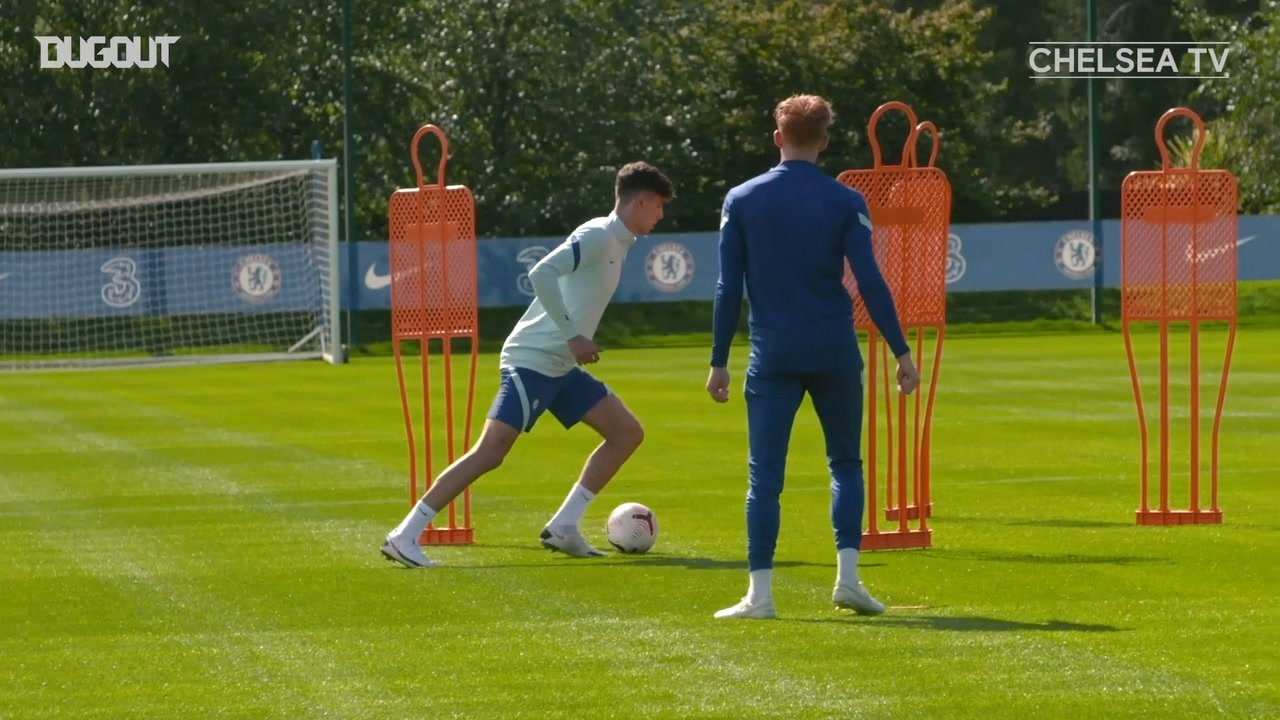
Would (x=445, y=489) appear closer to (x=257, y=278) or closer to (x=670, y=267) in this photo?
(x=257, y=278)

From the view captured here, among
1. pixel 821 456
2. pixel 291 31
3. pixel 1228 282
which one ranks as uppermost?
pixel 291 31

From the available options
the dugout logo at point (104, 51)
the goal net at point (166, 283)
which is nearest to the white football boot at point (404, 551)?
the goal net at point (166, 283)

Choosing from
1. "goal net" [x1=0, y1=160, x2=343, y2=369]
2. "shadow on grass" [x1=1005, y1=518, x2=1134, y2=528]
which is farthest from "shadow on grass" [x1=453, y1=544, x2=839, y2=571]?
"goal net" [x1=0, y1=160, x2=343, y2=369]

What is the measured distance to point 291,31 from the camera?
39.1 m

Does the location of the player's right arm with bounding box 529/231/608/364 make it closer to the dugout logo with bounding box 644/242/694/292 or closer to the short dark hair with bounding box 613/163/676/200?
the short dark hair with bounding box 613/163/676/200

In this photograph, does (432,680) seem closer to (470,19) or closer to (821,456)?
(821,456)

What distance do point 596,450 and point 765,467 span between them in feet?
8.38

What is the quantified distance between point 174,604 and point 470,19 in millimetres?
30895

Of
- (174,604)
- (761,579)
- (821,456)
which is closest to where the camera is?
(761,579)

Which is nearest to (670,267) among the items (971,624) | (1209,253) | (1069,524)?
(1209,253)

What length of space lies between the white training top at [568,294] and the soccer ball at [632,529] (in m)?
0.81

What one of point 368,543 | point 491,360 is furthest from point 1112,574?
point 491,360

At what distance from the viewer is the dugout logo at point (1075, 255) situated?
119 feet

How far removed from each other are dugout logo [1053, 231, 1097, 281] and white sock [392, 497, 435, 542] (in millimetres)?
26639
